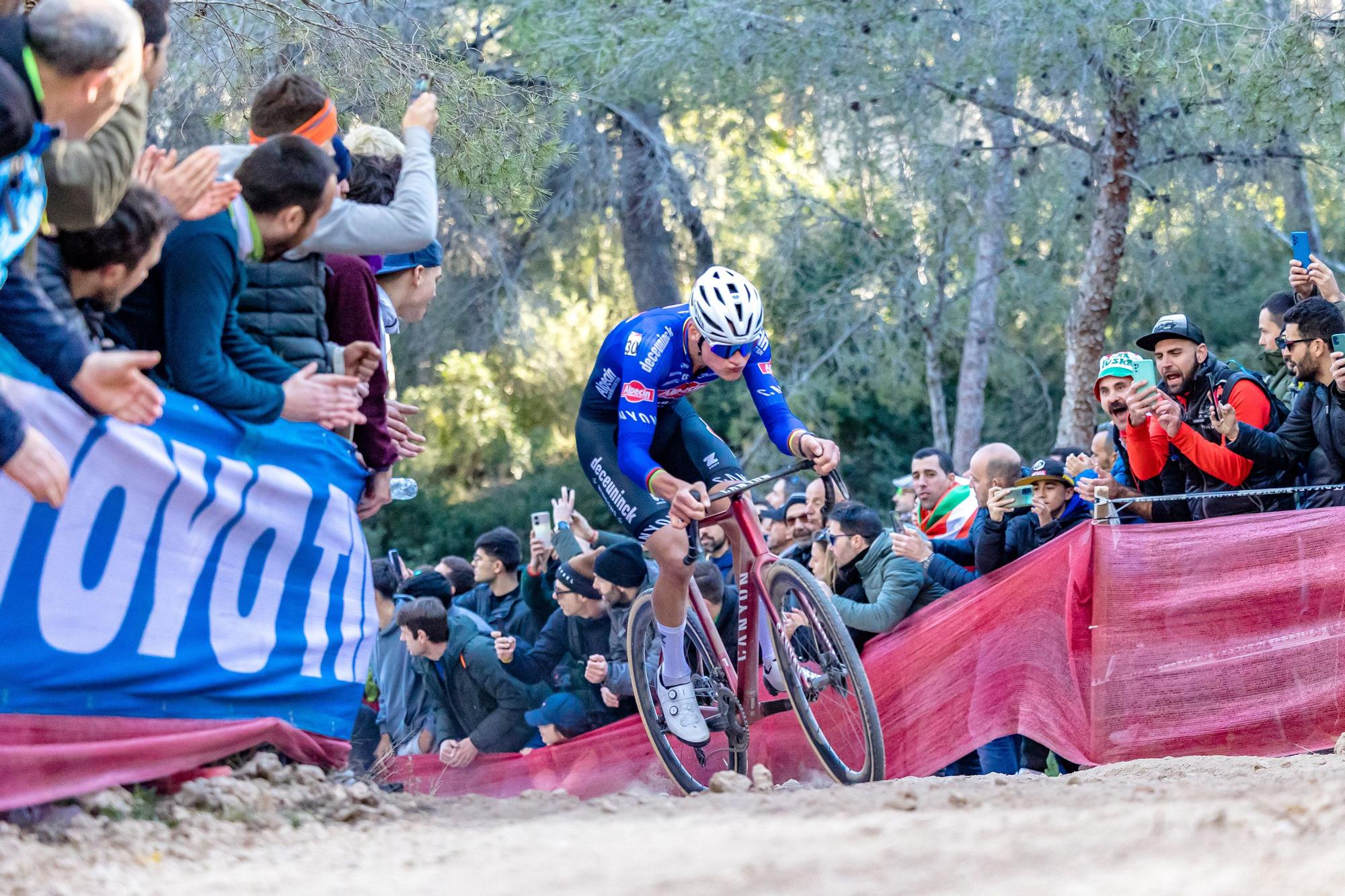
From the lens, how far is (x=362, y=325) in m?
5.32

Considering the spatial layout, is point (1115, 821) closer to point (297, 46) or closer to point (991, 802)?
point (991, 802)

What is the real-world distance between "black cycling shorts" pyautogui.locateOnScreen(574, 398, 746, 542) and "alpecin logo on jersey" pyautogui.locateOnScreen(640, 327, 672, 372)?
0.46 metres

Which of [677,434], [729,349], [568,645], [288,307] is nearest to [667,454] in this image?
[677,434]

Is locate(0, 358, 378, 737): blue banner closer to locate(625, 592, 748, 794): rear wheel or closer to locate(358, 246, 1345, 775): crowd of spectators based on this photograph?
locate(358, 246, 1345, 775): crowd of spectators

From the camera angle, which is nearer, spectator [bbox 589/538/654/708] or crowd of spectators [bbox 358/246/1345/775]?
crowd of spectators [bbox 358/246/1345/775]

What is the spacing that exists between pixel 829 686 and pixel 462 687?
2.92 metres

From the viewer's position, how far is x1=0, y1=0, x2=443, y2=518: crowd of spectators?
3.84 metres

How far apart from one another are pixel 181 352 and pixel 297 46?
11.2 ft

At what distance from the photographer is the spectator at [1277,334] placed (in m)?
7.23

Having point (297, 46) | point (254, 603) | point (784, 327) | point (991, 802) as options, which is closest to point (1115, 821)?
point (991, 802)

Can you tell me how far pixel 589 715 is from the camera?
8.13 m

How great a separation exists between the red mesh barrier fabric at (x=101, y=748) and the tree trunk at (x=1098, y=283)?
9.79 meters

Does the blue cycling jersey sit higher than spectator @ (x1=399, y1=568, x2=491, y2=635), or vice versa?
the blue cycling jersey

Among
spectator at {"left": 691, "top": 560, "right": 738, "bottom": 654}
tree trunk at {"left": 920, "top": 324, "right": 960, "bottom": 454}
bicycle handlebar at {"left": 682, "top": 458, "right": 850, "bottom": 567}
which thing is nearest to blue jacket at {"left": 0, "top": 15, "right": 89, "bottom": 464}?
bicycle handlebar at {"left": 682, "top": 458, "right": 850, "bottom": 567}
